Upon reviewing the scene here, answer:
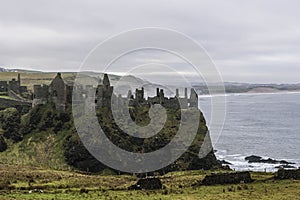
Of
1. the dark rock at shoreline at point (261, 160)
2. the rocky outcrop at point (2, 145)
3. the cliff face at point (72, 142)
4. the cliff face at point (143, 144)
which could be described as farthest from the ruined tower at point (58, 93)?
the dark rock at shoreline at point (261, 160)

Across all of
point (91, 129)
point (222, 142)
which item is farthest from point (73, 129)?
point (222, 142)

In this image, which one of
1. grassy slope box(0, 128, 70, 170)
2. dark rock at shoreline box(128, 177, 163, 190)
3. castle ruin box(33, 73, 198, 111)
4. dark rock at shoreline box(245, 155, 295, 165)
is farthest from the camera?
dark rock at shoreline box(245, 155, 295, 165)

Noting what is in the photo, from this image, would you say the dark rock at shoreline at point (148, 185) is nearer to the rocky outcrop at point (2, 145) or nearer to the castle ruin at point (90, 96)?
the rocky outcrop at point (2, 145)

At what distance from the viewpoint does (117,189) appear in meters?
41.4

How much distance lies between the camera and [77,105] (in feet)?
281

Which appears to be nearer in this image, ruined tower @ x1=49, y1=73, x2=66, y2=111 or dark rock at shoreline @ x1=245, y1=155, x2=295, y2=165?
ruined tower @ x1=49, y1=73, x2=66, y2=111

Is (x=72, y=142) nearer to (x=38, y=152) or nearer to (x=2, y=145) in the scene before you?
(x=38, y=152)

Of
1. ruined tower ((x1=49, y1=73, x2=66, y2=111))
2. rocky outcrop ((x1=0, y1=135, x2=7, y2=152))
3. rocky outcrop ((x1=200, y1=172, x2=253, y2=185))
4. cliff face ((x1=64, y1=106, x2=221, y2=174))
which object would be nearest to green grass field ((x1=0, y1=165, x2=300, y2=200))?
rocky outcrop ((x1=200, y1=172, x2=253, y2=185))

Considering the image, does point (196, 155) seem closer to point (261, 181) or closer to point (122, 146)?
point (122, 146)

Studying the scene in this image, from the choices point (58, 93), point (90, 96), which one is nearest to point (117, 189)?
point (90, 96)

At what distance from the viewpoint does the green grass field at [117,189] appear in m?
36.8

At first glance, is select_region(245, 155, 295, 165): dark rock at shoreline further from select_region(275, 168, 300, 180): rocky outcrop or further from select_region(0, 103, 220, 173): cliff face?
select_region(275, 168, 300, 180): rocky outcrop

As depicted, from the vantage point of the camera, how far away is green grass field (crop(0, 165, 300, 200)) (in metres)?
36.8

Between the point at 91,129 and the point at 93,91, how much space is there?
12.8 metres
